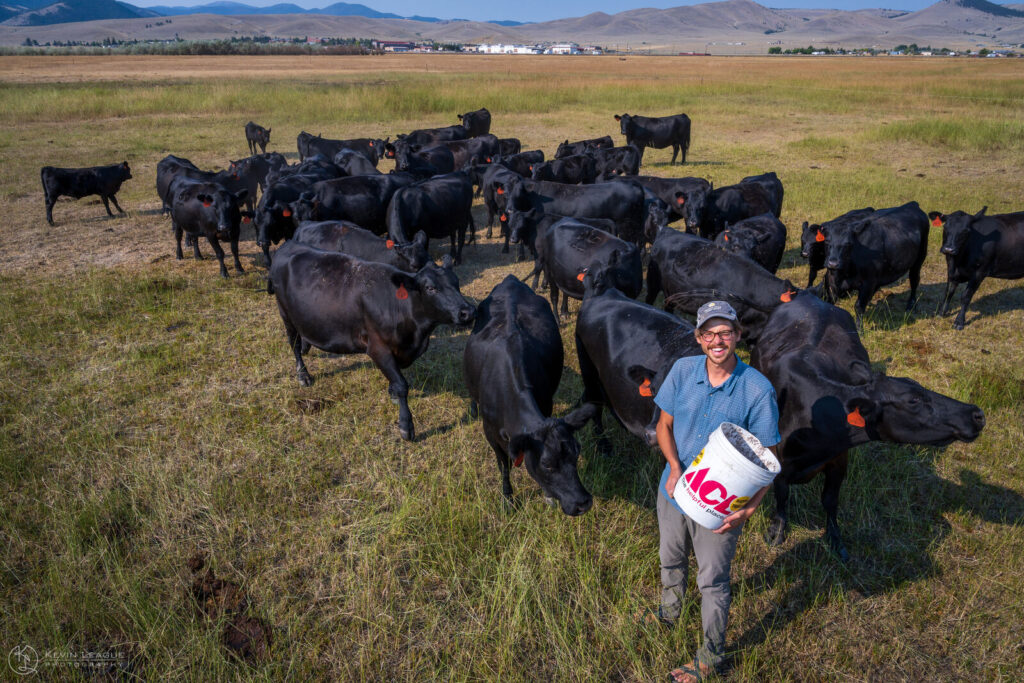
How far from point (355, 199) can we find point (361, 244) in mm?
2571

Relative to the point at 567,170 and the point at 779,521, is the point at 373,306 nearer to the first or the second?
the point at 779,521

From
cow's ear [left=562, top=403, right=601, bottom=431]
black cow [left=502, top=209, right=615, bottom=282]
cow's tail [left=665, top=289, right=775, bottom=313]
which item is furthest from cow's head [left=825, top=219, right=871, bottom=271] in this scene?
cow's ear [left=562, top=403, right=601, bottom=431]

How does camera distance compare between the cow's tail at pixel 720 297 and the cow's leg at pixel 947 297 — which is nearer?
the cow's tail at pixel 720 297

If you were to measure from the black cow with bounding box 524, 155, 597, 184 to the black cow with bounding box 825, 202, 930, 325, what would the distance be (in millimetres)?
7575

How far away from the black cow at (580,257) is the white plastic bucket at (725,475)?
4474 mm

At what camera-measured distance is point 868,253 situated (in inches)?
299

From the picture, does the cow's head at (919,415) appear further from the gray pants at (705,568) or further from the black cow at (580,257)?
the black cow at (580,257)

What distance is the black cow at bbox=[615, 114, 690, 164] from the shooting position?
19.0 m

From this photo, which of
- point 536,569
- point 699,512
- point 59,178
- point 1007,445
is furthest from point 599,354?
point 59,178

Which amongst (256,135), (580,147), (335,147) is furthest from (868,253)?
(256,135)

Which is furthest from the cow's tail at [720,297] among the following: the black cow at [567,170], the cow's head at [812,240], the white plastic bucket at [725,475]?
the black cow at [567,170]

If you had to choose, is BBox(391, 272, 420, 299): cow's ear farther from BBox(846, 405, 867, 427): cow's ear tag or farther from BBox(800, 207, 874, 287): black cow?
BBox(800, 207, 874, 287): black cow

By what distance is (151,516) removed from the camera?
15.1 feet

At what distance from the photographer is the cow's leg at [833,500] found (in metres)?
4.19
